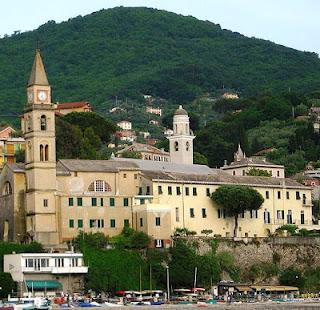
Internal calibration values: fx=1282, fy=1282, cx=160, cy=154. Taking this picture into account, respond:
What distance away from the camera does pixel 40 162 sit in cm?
9288

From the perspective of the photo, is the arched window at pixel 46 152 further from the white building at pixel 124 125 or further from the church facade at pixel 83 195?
the white building at pixel 124 125

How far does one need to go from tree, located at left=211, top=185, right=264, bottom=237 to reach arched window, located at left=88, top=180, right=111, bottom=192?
910cm

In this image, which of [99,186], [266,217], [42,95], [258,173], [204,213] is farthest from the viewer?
[258,173]

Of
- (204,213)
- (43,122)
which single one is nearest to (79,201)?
(43,122)

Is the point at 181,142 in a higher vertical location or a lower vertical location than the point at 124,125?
lower

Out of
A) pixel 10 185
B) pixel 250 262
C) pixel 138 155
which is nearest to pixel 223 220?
pixel 250 262

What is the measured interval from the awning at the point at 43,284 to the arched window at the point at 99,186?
30.6ft

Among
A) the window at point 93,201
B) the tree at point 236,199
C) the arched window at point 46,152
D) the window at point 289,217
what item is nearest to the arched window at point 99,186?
the window at point 93,201

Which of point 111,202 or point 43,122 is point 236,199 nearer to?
point 111,202

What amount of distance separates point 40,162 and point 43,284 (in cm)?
961

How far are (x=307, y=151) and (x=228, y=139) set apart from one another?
991 centimetres

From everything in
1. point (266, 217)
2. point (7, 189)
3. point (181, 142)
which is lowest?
point (266, 217)

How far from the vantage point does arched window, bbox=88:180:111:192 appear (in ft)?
313

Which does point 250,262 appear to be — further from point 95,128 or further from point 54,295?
point 95,128
